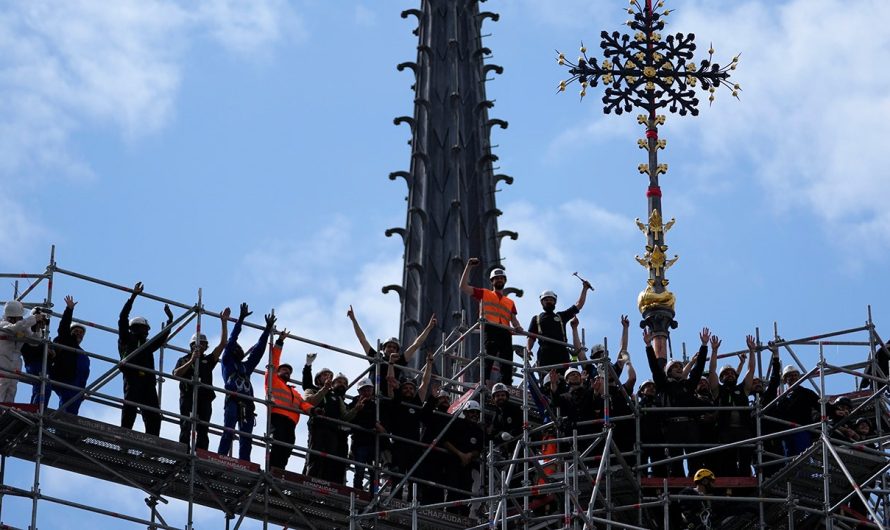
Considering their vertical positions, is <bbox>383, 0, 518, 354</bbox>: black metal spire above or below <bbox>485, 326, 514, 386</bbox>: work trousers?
above

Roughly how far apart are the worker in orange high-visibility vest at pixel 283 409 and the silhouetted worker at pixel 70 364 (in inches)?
130

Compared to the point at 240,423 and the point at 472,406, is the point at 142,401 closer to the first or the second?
the point at 240,423

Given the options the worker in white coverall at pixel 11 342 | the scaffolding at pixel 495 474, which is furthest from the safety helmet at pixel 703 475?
the worker in white coverall at pixel 11 342

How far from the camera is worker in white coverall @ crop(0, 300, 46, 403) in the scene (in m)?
44.1

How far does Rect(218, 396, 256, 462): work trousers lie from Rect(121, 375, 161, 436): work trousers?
121 centimetres

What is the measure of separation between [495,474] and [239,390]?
4.34 m

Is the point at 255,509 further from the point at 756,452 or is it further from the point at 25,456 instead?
the point at 756,452

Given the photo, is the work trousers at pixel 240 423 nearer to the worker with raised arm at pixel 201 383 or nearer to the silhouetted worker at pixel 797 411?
the worker with raised arm at pixel 201 383

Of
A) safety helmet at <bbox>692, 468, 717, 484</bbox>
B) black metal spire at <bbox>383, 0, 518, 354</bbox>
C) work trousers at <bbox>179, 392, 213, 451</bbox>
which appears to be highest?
black metal spire at <bbox>383, 0, 518, 354</bbox>

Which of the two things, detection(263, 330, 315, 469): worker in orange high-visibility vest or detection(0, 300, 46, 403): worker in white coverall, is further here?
detection(263, 330, 315, 469): worker in orange high-visibility vest

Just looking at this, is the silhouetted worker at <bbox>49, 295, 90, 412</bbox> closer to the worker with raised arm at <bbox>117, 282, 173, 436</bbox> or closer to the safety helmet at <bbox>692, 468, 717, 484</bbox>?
the worker with raised arm at <bbox>117, 282, 173, 436</bbox>

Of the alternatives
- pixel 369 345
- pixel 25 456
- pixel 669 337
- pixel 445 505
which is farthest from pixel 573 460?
pixel 669 337

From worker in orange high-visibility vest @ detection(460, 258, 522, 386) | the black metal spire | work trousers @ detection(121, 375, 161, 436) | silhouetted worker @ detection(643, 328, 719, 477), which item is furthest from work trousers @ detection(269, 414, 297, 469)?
the black metal spire

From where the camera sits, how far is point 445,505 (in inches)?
1770
